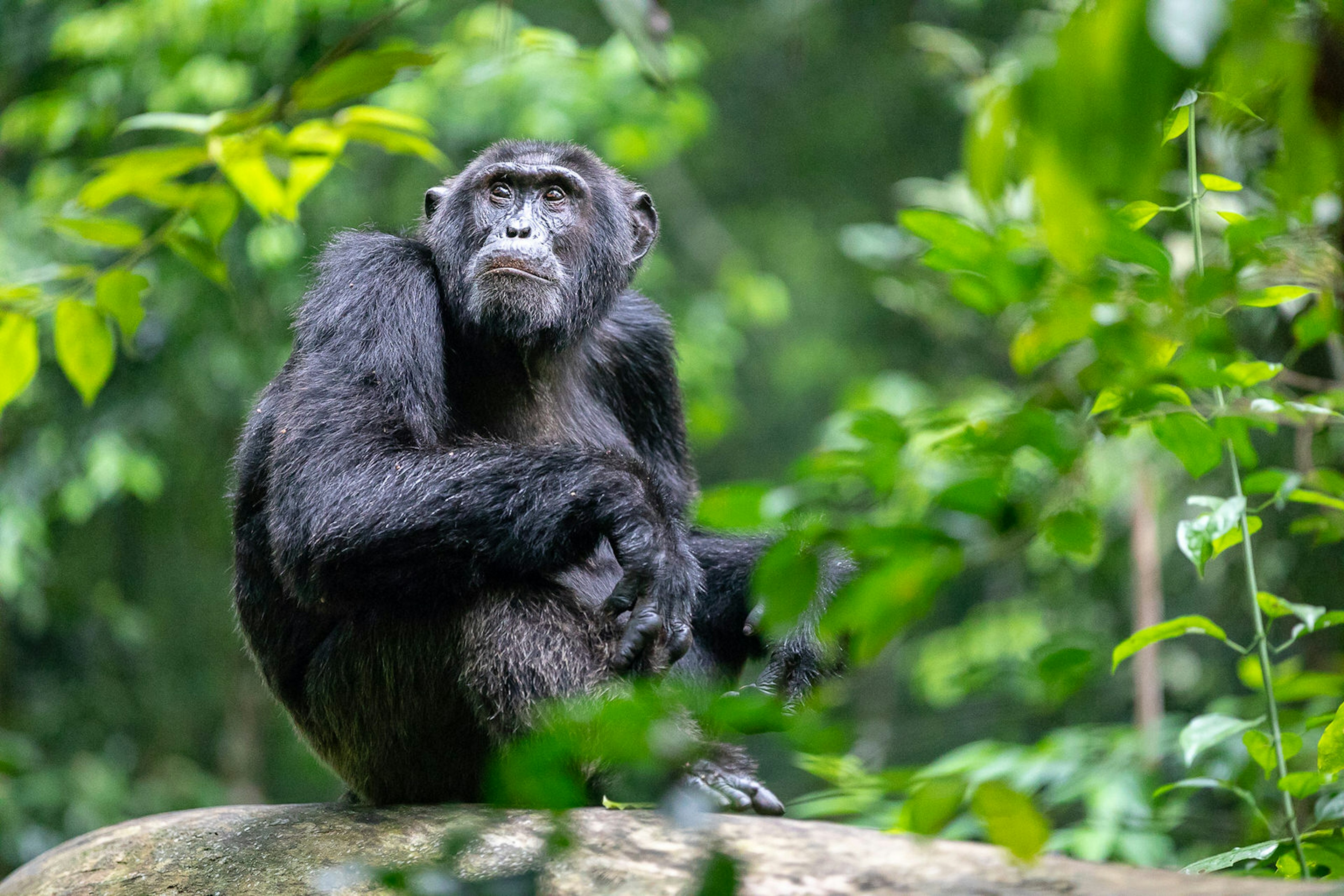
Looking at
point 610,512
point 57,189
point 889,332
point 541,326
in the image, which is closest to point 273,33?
point 57,189

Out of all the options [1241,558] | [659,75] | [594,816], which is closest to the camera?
[659,75]

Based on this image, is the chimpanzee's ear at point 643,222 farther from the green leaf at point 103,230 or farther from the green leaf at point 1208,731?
the green leaf at point 1208,731

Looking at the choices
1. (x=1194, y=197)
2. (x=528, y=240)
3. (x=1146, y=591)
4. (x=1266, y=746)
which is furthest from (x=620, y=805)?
(x=1146, y=591)

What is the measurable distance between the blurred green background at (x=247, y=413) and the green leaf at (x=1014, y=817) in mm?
1924

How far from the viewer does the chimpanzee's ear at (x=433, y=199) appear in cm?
421

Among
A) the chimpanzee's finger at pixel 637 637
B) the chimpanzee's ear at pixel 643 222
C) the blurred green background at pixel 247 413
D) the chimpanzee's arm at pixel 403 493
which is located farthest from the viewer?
the blurred green background at pixel 247 413

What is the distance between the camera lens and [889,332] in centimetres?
1269

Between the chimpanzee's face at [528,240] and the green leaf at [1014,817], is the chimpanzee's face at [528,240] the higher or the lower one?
the higher one

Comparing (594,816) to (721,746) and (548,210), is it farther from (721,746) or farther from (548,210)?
(548,210)

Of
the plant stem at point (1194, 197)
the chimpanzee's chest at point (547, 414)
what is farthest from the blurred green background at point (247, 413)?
the plant stem at point (1194, 197)

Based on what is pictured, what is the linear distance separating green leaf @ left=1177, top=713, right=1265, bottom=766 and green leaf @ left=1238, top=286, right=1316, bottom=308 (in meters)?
0.93

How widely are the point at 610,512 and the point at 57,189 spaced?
4516 mm

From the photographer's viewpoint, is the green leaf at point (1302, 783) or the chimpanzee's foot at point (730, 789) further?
the chimpanzee's foot at point (730, 789)

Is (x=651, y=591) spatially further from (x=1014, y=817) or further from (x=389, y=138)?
(x=1014, y=817)
